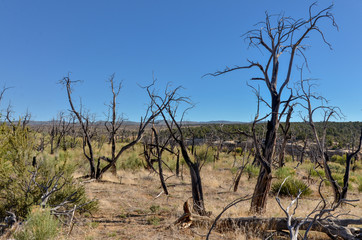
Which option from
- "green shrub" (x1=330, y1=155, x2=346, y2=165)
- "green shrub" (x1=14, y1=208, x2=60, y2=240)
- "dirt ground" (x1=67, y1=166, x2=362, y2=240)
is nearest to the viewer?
"green shrub" (x1=14, y1=208, x2=60, y2=240)

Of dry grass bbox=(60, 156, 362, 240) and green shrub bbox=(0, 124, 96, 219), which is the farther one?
green shrub bbox=(0, 124, 96, 219)

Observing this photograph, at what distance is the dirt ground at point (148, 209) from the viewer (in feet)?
16.5

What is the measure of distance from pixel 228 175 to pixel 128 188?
690 centimetres

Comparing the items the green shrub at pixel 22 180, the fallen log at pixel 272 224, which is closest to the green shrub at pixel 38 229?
the green shrub at pixel 22 180

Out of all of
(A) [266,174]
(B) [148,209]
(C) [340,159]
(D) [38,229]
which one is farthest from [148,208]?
(C) [340,159]

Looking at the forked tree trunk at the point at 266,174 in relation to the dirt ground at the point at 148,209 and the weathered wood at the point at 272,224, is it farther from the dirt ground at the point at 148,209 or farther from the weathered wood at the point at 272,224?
the weathered wood at the point at 272,224

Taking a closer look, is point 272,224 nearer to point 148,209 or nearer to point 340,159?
point 148,209

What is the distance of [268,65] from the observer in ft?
22.9

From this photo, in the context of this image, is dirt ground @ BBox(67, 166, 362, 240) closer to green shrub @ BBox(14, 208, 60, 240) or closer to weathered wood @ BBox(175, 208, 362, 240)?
weathered wood @ BBox(175, 208, 362, 240)

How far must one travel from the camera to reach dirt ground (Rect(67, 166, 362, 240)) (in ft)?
16.5

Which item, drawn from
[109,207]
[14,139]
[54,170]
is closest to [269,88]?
[109,207]

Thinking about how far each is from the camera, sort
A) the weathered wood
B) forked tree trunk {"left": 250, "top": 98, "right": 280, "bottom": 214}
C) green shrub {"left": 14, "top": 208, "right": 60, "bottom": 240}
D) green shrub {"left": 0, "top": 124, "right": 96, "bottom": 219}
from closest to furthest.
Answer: green shrub {"left": 14, "top": 208, "right": 60, "bottom": 240}
the weathered wood
green shrub {"left": 0, "top": 124, "right": 96, "bottom": 219}
forked tree trunk {"left": 250, "top": 98, "right": 280, "bottom": 214}

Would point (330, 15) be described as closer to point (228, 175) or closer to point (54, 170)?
point (54, 170)

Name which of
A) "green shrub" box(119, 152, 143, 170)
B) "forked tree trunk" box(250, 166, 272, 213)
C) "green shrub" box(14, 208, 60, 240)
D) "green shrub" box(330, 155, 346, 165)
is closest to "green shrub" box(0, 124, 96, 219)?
"green shrub" box(14, 208, 60, 240)
